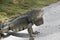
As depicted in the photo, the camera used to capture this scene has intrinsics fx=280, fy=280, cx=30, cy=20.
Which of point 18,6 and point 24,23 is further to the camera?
point 18,6

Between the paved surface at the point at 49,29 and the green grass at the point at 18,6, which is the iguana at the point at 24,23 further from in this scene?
the green grass at the point at 18,6

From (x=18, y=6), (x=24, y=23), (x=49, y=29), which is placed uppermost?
(x=18, y=6)

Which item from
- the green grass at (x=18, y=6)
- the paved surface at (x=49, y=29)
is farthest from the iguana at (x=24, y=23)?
the green grass at (x=18, y=6)

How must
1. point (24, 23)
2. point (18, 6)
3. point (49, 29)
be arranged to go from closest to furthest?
point (24, 23), point (49, 29), point (18, 6)

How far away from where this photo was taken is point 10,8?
12.9m

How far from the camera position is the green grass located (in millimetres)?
12062

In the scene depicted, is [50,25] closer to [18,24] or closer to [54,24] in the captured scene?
[54,24]

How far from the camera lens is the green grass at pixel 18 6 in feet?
39.6

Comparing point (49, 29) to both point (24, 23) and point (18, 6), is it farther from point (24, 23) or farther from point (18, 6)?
point (18, 6)


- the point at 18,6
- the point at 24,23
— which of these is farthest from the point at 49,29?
the point at 18,6

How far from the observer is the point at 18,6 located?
13.3 metres

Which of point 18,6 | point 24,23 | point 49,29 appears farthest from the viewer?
point 18,6

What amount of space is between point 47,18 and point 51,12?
1413 mm

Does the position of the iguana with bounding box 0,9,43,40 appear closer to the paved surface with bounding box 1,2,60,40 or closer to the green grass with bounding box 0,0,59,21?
the paved surface with bounding box 1,2,60,40
